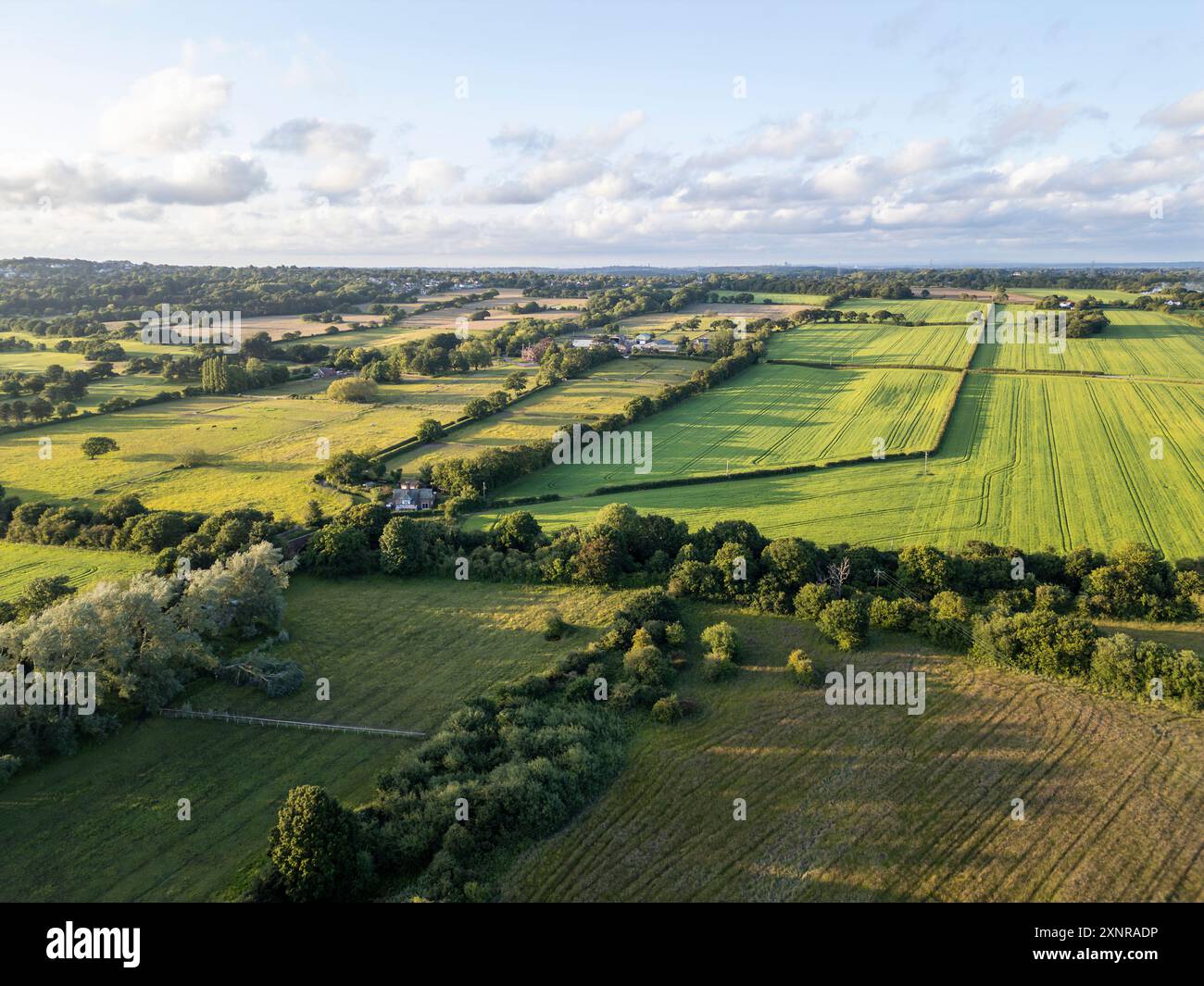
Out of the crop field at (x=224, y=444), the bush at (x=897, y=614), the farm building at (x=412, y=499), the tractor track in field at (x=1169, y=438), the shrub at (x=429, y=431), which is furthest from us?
the shrub at (x=429, y=431)

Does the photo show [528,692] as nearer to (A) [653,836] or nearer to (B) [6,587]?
(A) [653,836]

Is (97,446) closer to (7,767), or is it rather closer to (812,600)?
(7,767)

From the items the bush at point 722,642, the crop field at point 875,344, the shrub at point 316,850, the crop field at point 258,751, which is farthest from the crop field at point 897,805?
the crop field at point 875,344

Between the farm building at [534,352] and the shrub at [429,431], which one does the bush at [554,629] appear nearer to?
the shrub at [429,431]

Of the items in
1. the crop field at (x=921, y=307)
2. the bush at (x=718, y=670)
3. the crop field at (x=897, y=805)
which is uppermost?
the crop field at (x=921, y=307)

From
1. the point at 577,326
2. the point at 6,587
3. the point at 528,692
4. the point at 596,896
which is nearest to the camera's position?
the point at 596,896

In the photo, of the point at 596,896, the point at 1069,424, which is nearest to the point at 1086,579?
the point at 596,896
